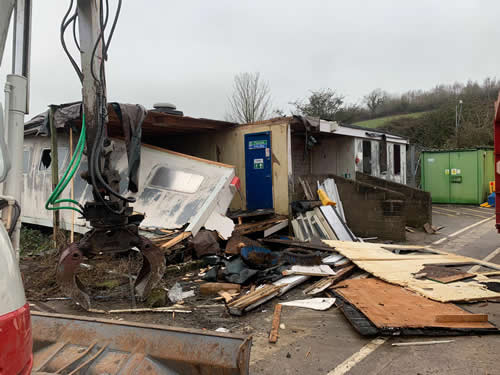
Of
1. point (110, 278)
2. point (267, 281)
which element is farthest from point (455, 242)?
point (110, 278)

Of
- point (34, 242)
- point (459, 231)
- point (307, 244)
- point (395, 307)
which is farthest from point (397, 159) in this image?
point (34, 242)

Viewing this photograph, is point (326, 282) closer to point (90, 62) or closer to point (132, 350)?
point (132, 350)

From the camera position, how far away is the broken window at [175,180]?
8.72 m

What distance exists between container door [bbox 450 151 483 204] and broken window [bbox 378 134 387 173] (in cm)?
532

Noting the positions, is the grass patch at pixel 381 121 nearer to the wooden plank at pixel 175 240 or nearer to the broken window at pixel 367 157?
the broken window at pixel 367 157

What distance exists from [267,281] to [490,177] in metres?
17.1

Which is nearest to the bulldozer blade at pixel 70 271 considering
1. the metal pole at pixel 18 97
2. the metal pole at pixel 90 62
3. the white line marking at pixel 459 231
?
the metal pole at pixel 90 62

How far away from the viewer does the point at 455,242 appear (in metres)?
9.46

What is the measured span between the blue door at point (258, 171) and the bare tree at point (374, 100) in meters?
31.1

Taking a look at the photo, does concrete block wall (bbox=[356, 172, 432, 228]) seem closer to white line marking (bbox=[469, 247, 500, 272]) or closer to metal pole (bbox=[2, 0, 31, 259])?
white line marking (bbox=[469, 247, 500, 272])

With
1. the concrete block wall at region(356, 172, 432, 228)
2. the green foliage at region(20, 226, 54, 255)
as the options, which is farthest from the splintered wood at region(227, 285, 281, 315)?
the concrete block wall at region(356, 172, 432, 228)

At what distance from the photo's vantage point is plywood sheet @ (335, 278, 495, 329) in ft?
13.1

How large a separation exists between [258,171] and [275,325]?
21.3ft

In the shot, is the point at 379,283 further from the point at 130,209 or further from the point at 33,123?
Result: the point at 33,123
